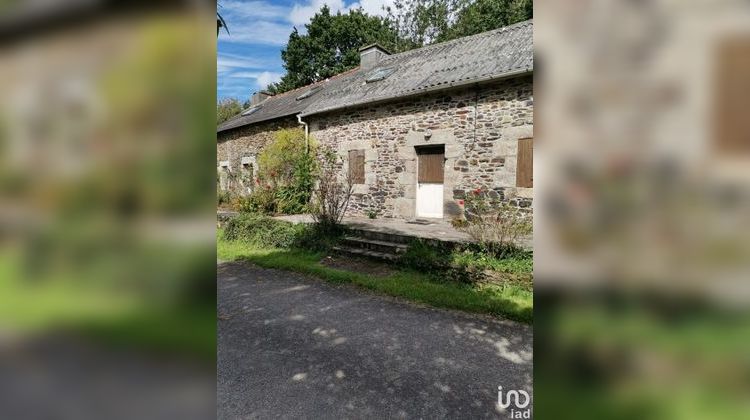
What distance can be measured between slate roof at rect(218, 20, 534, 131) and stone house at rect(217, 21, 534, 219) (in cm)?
4

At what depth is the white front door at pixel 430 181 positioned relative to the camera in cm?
966

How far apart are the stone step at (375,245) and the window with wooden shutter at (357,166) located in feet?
12.0

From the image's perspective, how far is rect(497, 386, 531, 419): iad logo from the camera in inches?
106

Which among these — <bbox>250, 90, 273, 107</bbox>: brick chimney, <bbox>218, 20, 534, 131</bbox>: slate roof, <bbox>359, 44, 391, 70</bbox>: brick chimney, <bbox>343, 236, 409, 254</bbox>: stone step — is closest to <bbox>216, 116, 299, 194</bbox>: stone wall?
<bbox>218, 20, 534, 131</bbox>: slate roof

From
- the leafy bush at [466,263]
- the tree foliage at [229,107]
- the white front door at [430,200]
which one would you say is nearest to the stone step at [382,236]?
the leafy bush at [466,263]

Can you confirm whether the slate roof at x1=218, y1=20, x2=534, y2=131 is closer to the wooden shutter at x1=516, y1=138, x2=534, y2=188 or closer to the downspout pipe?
the downspout pipe

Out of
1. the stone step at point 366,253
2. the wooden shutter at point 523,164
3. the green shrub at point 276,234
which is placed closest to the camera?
the stone step at point 366,253

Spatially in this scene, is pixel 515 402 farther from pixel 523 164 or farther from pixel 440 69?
pixel 440 69
